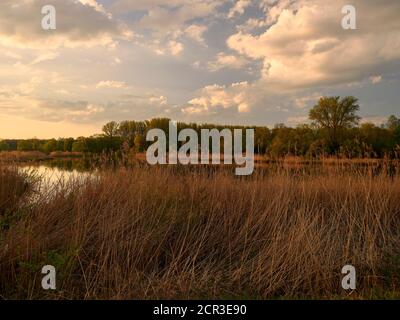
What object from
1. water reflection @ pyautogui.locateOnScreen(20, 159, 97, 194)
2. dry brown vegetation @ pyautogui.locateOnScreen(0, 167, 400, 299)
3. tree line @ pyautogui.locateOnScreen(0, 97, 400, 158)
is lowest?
dry brown vegetation @ pyautogui.locateOnScreen(0, 167, 400, 299)

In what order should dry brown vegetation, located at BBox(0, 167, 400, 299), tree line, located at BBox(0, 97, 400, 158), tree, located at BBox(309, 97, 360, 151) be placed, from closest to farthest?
dry brown vegetation, located at BBox(0, 167, 400, 299), tree line, located at BBox(0, 97, 400, 158), tree, located at BBox(309, 97, 360, 151)

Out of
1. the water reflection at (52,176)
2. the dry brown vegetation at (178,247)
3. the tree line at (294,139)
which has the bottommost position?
the dry brown vegetation at (178,247)

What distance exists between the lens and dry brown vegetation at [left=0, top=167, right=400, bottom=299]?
3.62 metres

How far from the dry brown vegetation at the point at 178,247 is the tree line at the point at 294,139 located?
1840 mm

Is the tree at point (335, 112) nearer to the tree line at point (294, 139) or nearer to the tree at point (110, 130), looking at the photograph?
the tree line at point (294, 139)

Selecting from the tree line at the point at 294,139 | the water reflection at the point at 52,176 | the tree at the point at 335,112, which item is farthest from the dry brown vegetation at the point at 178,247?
the tree at the point at 335,112

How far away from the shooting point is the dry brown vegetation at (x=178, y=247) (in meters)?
3.62

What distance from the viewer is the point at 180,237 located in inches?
189

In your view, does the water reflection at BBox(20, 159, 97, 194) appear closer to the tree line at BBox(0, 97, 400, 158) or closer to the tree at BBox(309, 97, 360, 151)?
the tree line at BBox(0, 97, 400, 158)

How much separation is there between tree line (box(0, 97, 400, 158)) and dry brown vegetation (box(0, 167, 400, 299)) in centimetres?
184

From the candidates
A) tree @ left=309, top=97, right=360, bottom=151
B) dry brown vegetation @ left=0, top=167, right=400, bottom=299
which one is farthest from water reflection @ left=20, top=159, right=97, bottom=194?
tree @ left=309, top=97, right=360, bottom=151

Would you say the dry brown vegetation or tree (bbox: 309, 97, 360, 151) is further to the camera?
tree (bbox: 309, 97, 360, 151)

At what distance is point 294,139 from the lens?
1503 cm
